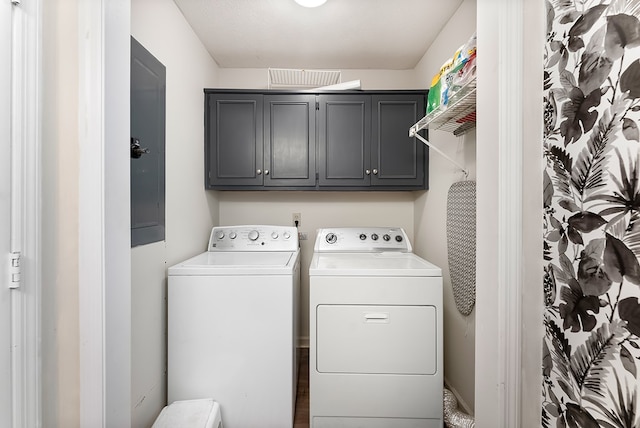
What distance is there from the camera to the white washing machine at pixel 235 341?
156 centimetres

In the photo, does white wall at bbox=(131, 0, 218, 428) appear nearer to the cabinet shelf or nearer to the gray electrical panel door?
the gray electrical panel door

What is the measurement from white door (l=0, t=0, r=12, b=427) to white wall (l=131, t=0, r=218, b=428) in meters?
0.66

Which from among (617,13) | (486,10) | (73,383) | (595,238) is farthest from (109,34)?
(595,238)

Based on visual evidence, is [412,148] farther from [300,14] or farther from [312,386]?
[312,386]

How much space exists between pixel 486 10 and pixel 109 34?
1.11 meters

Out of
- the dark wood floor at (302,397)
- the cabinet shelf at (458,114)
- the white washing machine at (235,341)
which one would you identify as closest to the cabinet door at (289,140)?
the cabinet shelf at (458,114)

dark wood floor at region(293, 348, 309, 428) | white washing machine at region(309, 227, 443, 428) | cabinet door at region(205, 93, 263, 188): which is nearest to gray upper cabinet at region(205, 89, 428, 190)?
cabinet door at region(205, 93, 263, 188)

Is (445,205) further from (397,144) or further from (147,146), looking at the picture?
(147,146)

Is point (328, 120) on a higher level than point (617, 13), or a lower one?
higher

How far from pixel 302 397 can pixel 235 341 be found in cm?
75

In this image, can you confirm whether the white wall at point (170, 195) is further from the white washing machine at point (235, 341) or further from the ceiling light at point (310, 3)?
the ceiling light at point (310, 3)

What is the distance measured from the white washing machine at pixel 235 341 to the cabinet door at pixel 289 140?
994mm

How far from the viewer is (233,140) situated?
2332 millimetres

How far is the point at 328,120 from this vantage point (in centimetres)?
233
